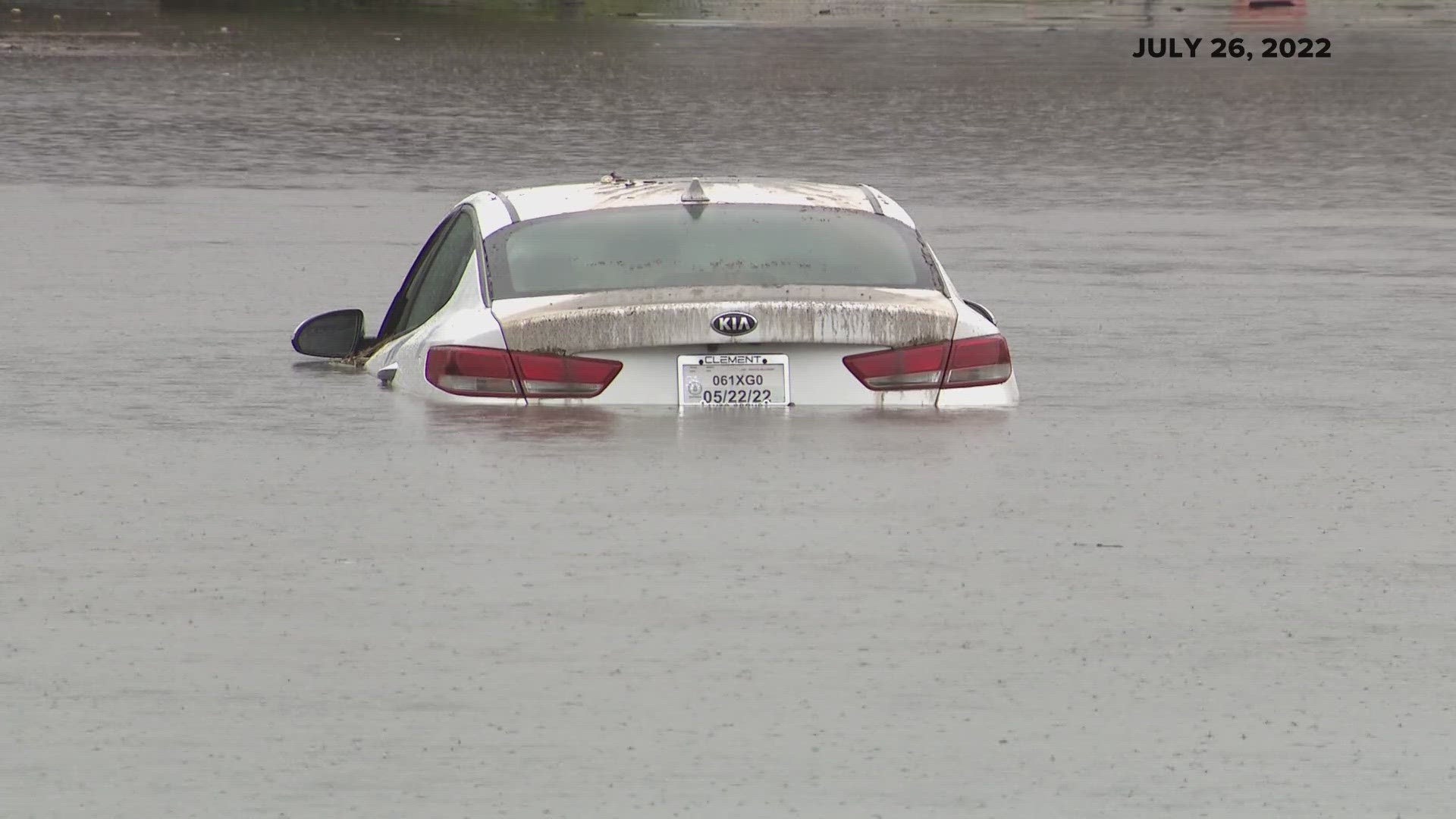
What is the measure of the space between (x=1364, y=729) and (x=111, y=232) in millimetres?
17594

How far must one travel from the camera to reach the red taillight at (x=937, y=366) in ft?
40.8

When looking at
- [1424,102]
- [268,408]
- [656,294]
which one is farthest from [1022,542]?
[1424,102]

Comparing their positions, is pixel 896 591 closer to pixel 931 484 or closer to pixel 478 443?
pixel 931 484

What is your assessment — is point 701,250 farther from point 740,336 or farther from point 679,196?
point 740,336

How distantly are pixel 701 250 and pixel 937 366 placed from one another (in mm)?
1127

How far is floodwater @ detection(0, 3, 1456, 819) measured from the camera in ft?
25.5

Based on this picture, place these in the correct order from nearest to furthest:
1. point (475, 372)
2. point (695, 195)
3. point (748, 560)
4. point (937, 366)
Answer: point (748, 560), point (937, 366), point (475, 372), point (695, 195)

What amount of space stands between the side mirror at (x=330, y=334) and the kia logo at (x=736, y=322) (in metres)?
2.28

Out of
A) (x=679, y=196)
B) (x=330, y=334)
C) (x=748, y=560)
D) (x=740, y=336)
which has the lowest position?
(x=330, y=334)

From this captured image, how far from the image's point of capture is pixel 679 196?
13.8 metres

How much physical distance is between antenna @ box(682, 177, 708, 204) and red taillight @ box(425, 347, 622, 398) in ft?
4.39

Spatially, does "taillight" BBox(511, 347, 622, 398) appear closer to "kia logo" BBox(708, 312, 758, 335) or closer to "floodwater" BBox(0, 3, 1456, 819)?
"floodwater" BBox(0, 3, 1456, 819)

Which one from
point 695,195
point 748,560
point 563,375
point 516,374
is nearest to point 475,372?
point 516,374

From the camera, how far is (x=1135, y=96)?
49906 mm
